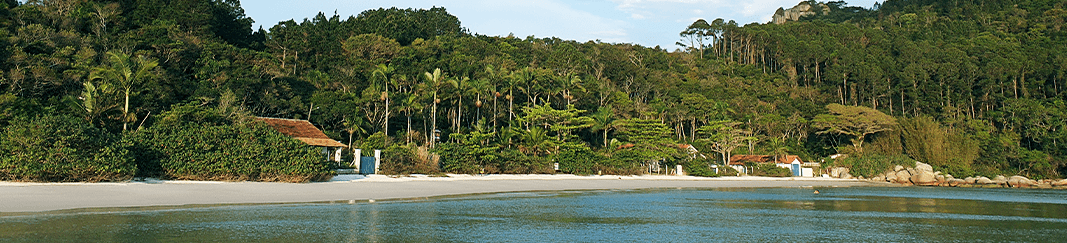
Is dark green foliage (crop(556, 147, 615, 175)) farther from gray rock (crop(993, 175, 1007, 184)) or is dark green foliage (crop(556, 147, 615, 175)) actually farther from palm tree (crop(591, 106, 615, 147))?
gray rock (crop(993, 175, 1007, 184))

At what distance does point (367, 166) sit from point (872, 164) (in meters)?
44.4

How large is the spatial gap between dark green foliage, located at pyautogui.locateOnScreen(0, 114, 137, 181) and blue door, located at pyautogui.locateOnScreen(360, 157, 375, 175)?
10.8 meters

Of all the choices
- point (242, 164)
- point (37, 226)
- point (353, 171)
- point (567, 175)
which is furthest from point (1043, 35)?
point (37, 226)

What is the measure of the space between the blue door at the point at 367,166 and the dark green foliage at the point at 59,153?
10805 millimetres

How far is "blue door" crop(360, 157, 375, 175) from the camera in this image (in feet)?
93.0

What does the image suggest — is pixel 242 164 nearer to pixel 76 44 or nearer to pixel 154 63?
pixel 154 63

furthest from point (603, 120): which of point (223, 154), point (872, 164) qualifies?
point (223, 154)

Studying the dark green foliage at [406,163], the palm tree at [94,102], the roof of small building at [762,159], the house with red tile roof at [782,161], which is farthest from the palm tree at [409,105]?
the roof of small building at [762,159]

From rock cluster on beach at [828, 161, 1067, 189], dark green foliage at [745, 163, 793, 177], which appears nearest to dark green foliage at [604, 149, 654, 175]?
dark green foliage at [745, 163, 793, 177]

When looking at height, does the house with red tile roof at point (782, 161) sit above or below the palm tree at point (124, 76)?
below

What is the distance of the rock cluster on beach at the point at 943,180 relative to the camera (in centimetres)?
5084

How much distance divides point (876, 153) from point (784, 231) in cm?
5179

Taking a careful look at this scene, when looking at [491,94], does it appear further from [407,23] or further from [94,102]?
[407,23]

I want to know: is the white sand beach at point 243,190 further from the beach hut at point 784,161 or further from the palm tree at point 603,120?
the beach hut at point 784,161
